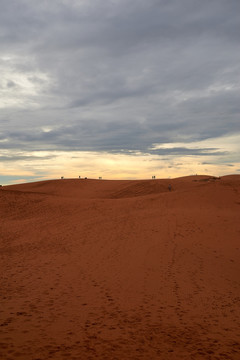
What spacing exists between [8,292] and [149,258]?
5410 mm

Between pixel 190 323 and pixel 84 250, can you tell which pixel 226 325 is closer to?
pixel 190 323

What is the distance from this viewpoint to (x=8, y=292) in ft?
27.0

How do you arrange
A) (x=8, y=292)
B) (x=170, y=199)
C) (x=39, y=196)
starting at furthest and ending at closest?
(x=39, y=196), (x=170, y=199), (x=8, y=292)

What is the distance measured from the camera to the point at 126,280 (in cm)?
935

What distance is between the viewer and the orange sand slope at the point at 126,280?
5352mm

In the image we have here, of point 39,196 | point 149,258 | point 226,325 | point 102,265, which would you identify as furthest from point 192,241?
point 39,196

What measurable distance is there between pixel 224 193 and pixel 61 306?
16.9 metres

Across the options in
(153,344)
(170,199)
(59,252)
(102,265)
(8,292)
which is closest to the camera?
(153,344)

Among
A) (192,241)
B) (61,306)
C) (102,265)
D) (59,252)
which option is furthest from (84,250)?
(61,306)

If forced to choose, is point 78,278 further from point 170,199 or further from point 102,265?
point 170,199

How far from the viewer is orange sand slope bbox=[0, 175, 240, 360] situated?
5352mm

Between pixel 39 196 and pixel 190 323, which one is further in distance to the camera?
pixel 39 196

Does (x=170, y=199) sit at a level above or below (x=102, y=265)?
above

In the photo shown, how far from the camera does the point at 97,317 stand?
652 centimetres
